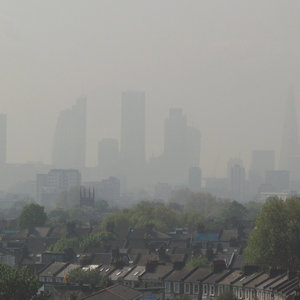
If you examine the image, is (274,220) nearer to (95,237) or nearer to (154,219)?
(95,237)

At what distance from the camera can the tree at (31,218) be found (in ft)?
351

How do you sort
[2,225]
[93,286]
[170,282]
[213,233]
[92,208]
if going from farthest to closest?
[92,208], [2,225], [213,233], [170,282], [93,286]

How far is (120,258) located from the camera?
64375 millimetres

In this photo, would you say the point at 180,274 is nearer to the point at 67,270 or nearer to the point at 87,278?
the point at 87,278

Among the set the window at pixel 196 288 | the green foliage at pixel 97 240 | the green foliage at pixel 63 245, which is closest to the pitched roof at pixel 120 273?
the window at pixel 196 288

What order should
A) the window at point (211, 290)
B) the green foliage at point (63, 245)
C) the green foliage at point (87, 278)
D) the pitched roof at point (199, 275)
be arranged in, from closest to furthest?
the green foliage at point (87, 278) < the window at point (211, 290) < the pitched roof at point (199, 275) < the green foliage at point (63, 245)

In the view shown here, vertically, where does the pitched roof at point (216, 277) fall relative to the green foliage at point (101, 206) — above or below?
below

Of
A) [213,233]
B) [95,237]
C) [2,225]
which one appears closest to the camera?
[95,237]

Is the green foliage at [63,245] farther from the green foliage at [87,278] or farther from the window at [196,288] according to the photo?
the window at [196,288]

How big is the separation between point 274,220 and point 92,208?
10994 cm

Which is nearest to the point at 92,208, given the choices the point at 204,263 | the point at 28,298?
the point at 204,263

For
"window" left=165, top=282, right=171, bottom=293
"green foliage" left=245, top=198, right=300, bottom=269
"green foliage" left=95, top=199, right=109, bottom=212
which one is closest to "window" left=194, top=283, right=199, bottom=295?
"window" left=165, top=282, right=171, bottom=293

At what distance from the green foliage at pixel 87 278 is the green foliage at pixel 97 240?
2348cm

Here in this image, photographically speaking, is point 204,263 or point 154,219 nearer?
point 204,263
